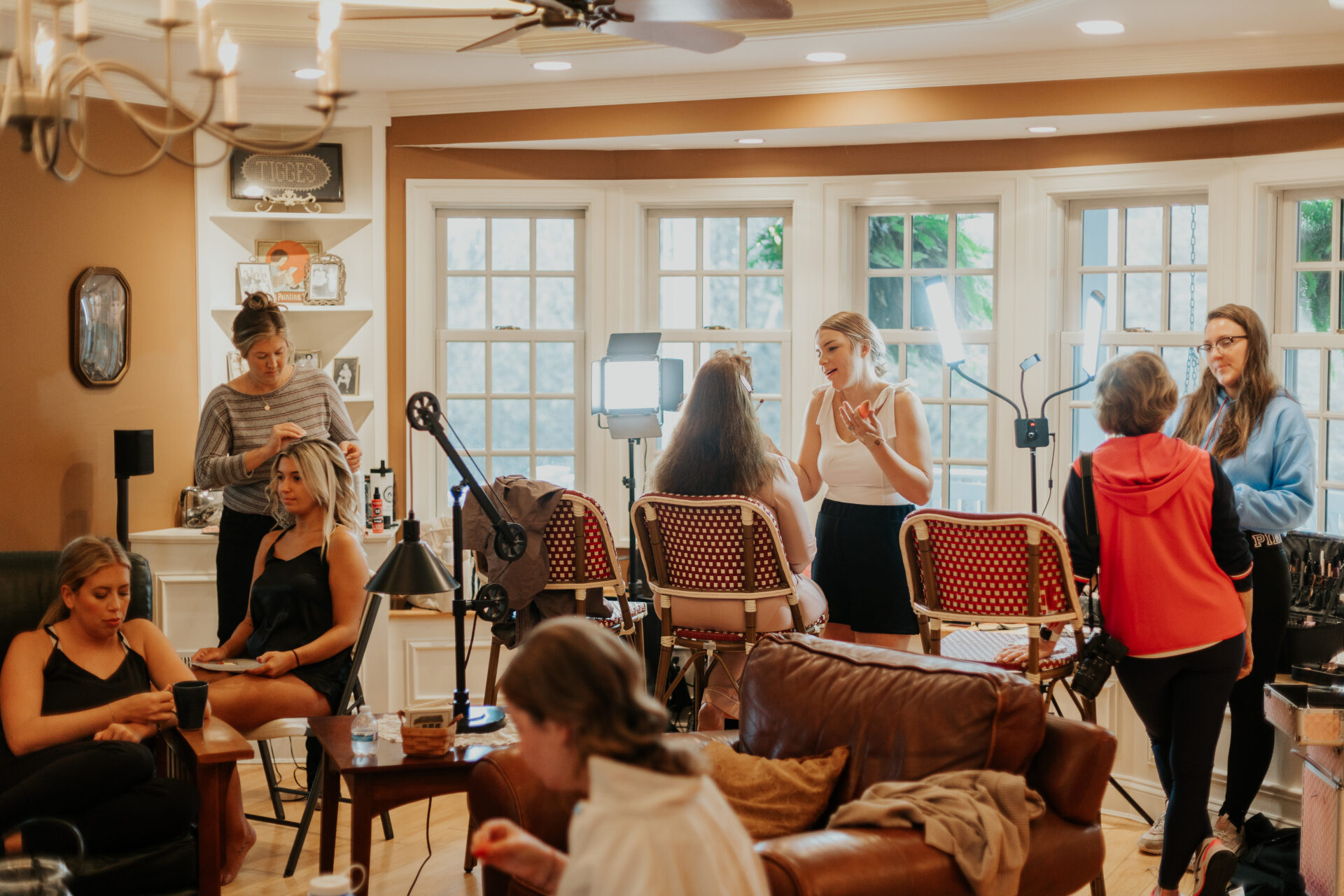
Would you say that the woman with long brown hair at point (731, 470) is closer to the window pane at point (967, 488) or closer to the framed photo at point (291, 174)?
the window pane at point (967, 488)

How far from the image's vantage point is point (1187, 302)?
4.89 metres

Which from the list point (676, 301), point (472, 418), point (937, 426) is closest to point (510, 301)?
point (472, 418)

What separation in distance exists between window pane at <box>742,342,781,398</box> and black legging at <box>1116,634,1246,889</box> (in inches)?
102

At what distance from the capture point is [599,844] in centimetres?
151

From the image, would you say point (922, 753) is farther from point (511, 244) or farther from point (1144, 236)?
point (511, 244)

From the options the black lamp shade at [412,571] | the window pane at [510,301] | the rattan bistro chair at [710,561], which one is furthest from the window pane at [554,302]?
the black lamp shade at [412,571]

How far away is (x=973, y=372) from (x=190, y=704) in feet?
11.4

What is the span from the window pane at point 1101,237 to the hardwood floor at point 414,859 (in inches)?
89.1

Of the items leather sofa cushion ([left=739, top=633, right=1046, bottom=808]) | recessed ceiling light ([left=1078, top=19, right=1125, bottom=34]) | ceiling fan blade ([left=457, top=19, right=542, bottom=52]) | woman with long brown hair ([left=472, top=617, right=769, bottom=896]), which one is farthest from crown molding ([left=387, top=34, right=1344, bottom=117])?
woman with long brown hair ([left=472, top=617, right=769, bottom=896])

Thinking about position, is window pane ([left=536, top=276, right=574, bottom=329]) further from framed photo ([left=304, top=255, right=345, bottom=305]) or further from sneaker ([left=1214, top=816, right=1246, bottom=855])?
sneaker ([left=1214, top=816, right=1246, bottom=855])

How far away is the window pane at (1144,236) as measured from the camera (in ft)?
16.3

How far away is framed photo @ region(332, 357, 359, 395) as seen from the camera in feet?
17.4

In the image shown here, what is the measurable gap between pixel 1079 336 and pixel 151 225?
12.3 ft

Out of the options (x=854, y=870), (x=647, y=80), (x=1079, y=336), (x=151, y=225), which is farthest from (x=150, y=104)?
(x=854, y=870)
